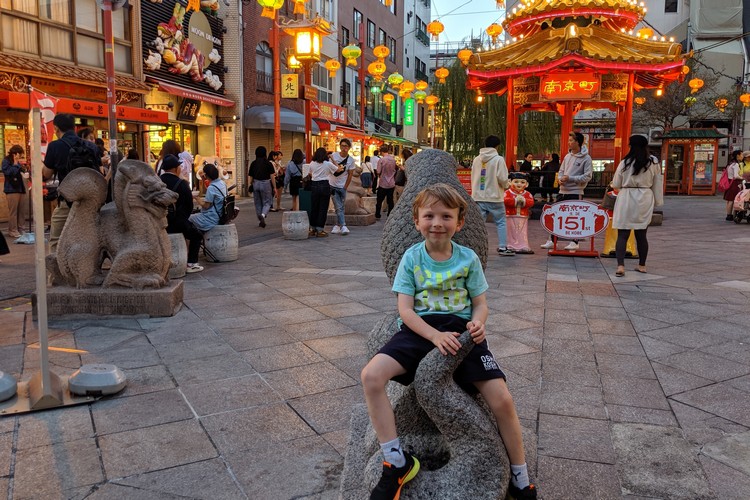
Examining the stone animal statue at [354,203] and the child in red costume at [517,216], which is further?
the stone animal statue at [354,203]

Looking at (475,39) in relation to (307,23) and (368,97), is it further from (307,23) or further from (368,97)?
(307,23)

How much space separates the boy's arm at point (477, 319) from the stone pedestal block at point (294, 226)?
27.6 ft

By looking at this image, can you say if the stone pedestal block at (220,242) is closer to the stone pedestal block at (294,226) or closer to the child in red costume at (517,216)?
the stone pedestal block at (294,226)

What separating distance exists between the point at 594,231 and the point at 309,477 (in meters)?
7.03

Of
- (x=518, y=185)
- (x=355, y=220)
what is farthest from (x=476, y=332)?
(x=355, y=220)

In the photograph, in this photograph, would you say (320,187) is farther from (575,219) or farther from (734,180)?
(734,180)

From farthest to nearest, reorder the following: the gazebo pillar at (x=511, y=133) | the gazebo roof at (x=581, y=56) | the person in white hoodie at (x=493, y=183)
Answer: the gazebo pillar at (x=511, y=133) → the gazebo roof at (x=581, y=56) → the person in white hoodie at (x=493, y=183)

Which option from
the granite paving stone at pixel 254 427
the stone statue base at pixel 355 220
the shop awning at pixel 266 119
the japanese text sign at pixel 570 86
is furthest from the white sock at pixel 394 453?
the shop awning at pixel 266 119

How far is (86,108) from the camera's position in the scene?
13.5 m

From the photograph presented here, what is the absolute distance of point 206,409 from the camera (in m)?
3.40

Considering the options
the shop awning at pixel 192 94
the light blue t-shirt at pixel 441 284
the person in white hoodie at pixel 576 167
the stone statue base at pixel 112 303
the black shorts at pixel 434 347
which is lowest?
the stone statue base at pixel 112 303

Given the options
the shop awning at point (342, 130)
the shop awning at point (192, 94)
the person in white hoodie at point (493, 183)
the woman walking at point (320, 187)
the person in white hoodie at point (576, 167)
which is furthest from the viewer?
the shop awning at point (342, 130)

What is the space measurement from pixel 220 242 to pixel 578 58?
28.7 ft

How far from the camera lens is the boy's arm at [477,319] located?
2.18 meters
